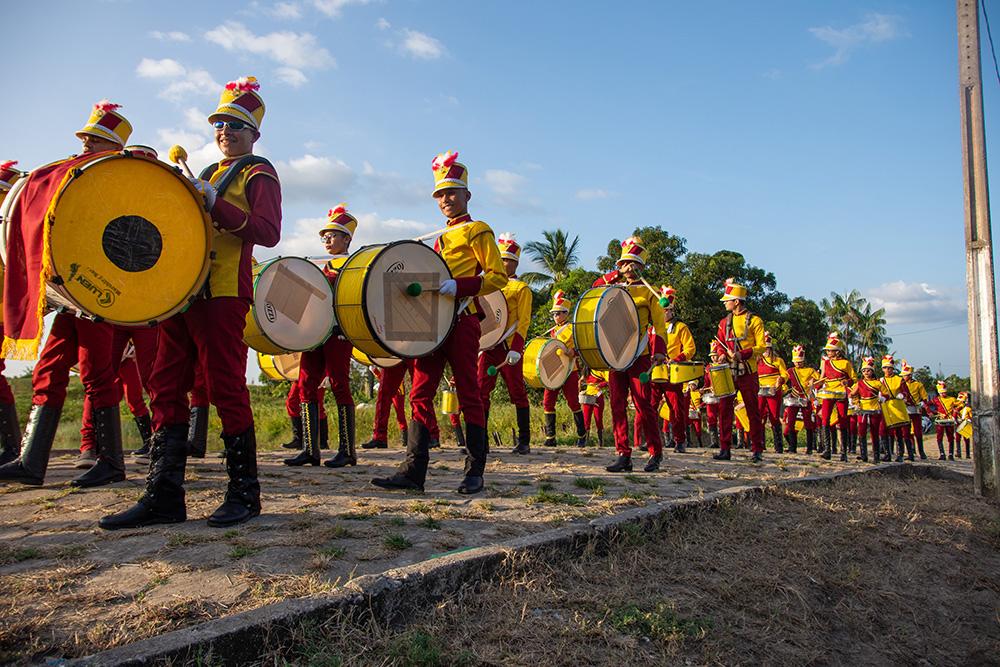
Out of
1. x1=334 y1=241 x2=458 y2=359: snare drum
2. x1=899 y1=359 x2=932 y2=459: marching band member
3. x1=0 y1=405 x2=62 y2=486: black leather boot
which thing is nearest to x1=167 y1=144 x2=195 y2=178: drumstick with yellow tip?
x1=334 y1=241 x2=458 y2=359: snare drum

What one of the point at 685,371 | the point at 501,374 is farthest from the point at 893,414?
the point at 501,374

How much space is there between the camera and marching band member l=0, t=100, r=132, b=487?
15.7 feet

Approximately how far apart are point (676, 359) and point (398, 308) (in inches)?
262

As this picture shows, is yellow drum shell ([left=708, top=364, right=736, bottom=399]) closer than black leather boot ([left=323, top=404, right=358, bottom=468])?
No

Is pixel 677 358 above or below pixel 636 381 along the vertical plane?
above

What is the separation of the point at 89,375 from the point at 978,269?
899 centimetres

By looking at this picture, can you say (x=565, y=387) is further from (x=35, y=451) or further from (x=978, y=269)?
(x=35, y=451)

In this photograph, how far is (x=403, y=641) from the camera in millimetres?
2562

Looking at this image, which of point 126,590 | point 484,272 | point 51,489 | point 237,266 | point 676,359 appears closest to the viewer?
point 126,590

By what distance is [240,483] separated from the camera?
13.1ft

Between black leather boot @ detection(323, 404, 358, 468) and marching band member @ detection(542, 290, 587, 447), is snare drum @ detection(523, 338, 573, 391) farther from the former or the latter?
black leather boot @ detection(323, 404, 358, 468)

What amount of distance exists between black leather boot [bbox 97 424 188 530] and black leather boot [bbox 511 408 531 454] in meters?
5.05

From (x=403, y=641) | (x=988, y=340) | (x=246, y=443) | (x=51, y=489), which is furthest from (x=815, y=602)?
(x=988, y=340)

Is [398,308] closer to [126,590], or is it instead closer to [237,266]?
[237,266]
